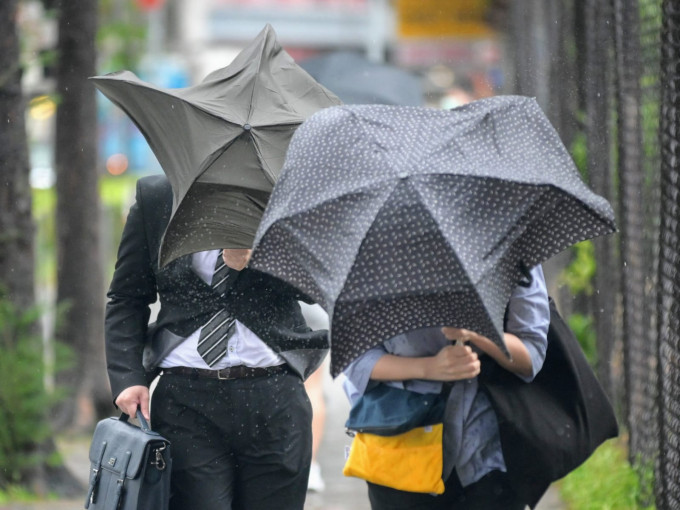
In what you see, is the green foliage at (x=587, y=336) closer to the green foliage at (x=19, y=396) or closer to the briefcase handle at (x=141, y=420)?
the green foliage at (x=19, y=396)

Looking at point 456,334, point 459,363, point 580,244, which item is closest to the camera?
point 456,334

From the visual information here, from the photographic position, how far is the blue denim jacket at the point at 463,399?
3.64m

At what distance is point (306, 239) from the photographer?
10.1 ft

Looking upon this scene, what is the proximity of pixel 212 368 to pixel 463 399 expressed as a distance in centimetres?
83

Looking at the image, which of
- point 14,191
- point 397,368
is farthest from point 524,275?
point 14,191

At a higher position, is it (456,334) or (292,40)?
(456,334)

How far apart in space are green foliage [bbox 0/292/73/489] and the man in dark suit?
150 inches

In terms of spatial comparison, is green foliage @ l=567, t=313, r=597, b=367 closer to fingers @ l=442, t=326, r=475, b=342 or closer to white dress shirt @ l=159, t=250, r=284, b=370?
white dress shirt @ l=159, t=250, r=284, b=370

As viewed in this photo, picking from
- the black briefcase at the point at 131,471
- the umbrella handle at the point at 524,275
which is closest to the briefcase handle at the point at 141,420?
the black briefcase at the point at 131,471

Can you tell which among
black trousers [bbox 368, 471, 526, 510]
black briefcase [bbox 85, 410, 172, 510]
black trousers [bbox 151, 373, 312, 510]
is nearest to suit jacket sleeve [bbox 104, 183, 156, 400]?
black trousers [bbox 151, 373, 312, 510]

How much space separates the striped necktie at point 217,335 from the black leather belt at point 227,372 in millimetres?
38

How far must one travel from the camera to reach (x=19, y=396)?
7738mm

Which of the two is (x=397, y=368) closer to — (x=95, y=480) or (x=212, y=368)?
(x=212, y=368)

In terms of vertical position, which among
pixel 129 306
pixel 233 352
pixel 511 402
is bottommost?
pixel 511 402
